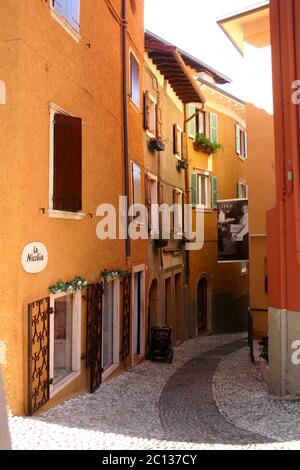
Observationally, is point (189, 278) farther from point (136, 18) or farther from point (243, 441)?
point (243, 441)

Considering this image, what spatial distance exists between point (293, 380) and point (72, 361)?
4102mm

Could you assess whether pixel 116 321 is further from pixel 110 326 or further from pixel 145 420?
pixel 145 420

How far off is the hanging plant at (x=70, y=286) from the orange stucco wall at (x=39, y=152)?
0.13 m

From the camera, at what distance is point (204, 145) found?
2294cm

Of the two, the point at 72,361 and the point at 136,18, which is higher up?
the point at 136,18

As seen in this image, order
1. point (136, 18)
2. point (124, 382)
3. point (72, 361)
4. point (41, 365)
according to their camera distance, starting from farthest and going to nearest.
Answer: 1. point (136, 18)
2. point (124, 382)
3. point (72, 361)
4. point (41, 365)

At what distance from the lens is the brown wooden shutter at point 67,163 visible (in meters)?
8.37

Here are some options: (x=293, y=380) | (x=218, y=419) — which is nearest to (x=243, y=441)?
(x=218, y=419)

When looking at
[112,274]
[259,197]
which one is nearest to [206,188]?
[259,197]

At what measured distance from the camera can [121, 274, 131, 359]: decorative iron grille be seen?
12.5m

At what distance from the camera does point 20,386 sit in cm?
712

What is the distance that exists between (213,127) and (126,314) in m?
14.0

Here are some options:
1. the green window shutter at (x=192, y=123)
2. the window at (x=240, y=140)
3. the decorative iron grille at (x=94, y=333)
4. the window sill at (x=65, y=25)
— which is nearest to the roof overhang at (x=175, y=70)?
the green window shutter at (x=192, y=123)

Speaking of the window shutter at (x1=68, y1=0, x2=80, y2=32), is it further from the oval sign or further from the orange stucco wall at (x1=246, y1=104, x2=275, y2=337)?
the orange stucco wall at (x1=246, y1=104, x2=275, y2=337)
